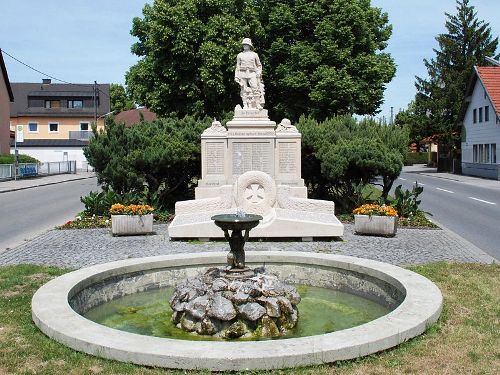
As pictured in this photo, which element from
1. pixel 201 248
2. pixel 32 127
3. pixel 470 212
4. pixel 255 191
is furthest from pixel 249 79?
pixel 32 127

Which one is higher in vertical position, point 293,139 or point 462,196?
point 293,139

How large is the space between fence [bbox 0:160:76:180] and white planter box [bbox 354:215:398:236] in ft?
107

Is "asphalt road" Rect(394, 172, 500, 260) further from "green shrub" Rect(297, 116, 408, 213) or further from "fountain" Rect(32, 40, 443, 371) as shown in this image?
"fountain" Rect(32, 40, 443, 371)

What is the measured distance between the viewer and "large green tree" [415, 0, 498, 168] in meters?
54.4

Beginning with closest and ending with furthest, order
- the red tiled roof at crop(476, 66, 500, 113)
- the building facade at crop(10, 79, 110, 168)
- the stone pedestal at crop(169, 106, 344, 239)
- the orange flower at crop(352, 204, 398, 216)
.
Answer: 1. the stone pedestal at crop(169, 106, 344, 239)
2. the orange flower at crop(352, 204, 398, 216)
3. the red tiled roof at crop(476, 66, 500, 113)
4. the building facade at crop(10, 79, 110, 168)

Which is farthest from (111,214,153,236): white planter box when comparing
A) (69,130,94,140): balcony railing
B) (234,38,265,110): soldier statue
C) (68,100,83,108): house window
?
(68,100,83,108): house window

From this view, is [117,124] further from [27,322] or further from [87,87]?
[87,87]

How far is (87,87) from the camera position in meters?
77.6

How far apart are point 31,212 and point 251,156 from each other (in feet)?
30.8

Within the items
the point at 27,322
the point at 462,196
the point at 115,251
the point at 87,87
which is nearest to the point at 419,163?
the point at 87,87

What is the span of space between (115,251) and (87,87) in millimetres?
68992

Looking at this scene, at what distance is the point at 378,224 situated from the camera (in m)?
14.8

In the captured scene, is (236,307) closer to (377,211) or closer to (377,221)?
(377,221)

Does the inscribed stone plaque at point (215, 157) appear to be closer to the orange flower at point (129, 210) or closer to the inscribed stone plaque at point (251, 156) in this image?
the inscribed stone plaque at point (251, 156)
